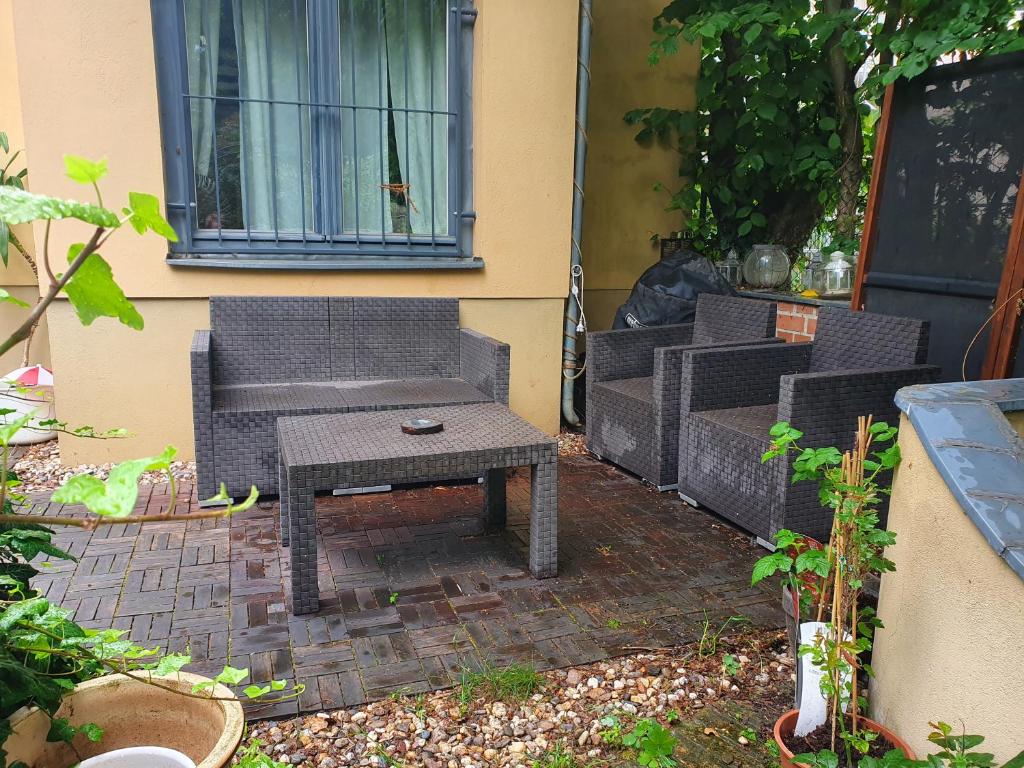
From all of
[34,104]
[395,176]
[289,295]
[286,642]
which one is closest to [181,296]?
[289,295]

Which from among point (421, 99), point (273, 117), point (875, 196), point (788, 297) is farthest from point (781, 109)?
point (273, 117)

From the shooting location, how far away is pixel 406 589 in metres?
2.69

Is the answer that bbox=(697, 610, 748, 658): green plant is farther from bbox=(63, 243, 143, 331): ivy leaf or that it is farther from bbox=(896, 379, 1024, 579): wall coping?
bbox=(63, 243, 143, 331): ivy leaf

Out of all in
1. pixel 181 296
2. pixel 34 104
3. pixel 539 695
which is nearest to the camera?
pixel 539 695

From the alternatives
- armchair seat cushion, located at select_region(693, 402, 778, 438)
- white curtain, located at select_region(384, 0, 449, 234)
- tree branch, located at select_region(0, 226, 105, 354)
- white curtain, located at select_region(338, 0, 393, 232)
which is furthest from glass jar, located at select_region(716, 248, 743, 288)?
tree branch, located at select_region(0, 226, 105, 354)

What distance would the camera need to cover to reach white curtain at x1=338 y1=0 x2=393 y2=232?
3.98 metres

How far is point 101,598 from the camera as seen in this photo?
2.56 metres

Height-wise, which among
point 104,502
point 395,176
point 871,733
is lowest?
point 871,733

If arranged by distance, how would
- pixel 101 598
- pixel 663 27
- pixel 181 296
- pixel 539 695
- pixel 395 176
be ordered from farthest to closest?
1. pixel 663 27
2. pixel 395 176
3. pixel 181 296
4. pixel 101 598
5. pixel 539 695

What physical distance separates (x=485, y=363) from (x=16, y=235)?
2.91 metres

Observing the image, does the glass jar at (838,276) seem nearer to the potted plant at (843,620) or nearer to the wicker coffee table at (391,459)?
the wicker coffee table at (391,459)

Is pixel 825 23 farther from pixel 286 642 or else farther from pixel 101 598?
pixel 101 598

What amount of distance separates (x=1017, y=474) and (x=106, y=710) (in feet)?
5.50

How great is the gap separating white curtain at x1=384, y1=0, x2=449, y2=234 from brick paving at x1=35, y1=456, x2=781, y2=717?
5.70 ft
